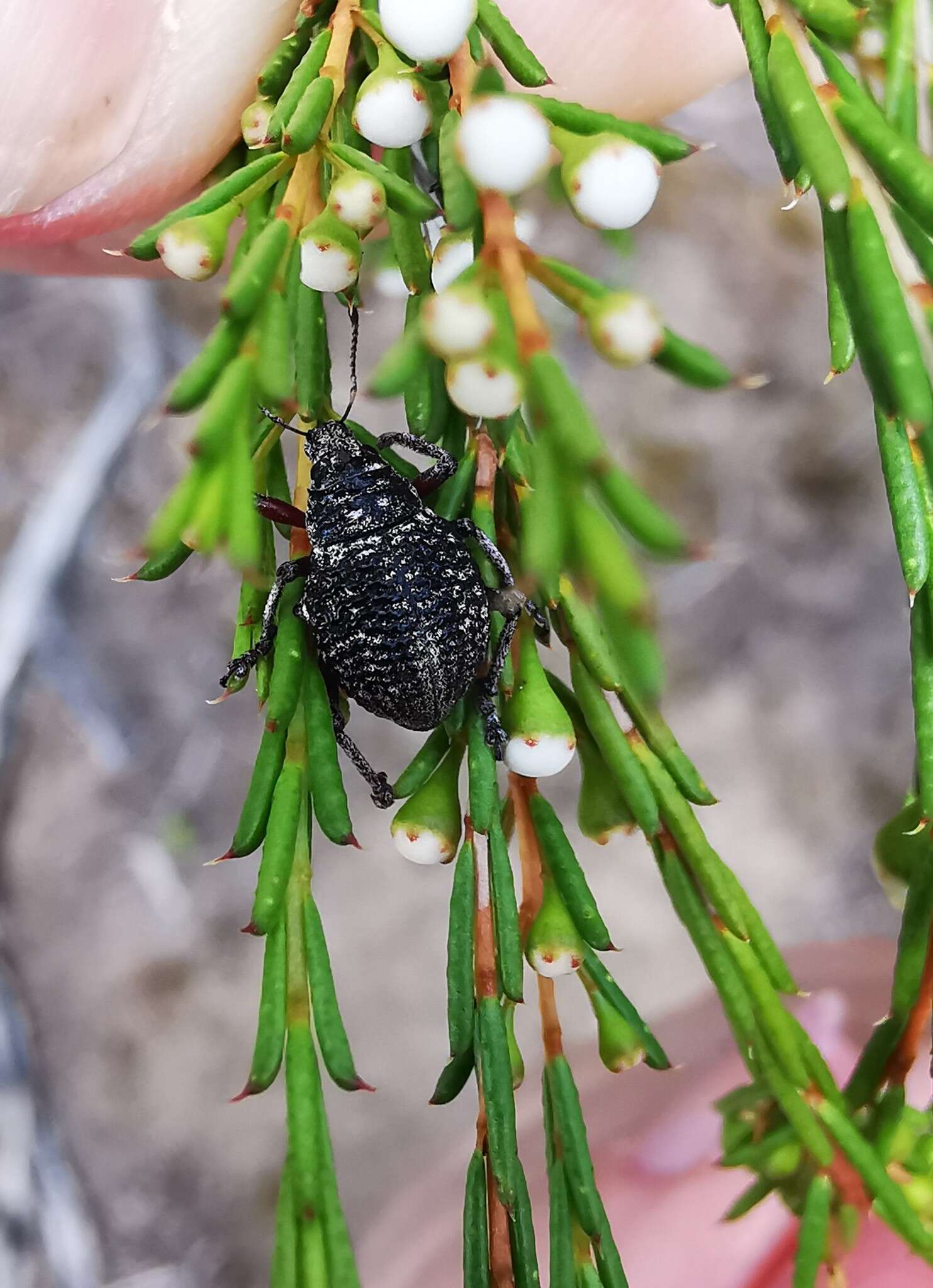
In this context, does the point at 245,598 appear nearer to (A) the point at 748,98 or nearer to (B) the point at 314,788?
(B) the point at 314,788

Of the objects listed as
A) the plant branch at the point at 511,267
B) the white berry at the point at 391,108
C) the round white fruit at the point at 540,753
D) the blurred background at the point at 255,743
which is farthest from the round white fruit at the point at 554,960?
the blurred background at the point at 255,743

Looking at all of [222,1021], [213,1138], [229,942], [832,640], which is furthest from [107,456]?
[832,640]

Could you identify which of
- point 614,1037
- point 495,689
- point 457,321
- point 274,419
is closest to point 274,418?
point 274,419

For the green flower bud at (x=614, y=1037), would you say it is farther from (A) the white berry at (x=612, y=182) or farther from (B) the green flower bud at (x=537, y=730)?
(A) the white berry at (x=612, y=182)

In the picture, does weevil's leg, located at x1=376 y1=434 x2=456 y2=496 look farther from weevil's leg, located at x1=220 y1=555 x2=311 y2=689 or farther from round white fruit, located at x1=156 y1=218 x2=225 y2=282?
round white fruit, located at x1=156 y1=218 x2=225 y2=282

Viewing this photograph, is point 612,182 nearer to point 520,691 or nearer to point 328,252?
point 328,252

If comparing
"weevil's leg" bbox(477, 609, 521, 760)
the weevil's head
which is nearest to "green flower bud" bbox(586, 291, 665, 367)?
"weevil's leg" bbox(477, 609, 521, 760)

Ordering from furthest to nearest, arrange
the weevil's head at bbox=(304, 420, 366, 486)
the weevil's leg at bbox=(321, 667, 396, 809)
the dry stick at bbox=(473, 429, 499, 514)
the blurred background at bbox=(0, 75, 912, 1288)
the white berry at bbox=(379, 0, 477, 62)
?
the blurred background at bbox=(0, 75, 912, 1288) < the weevil's head at bbox=(304, 420, 366, 486) < the weevil's leg at bbox=(321, 667, 396, 809) < the dry stick at bbox=(473, 429, 499, 514) < the white berry at bbox=(379, 0, 477, 62)
